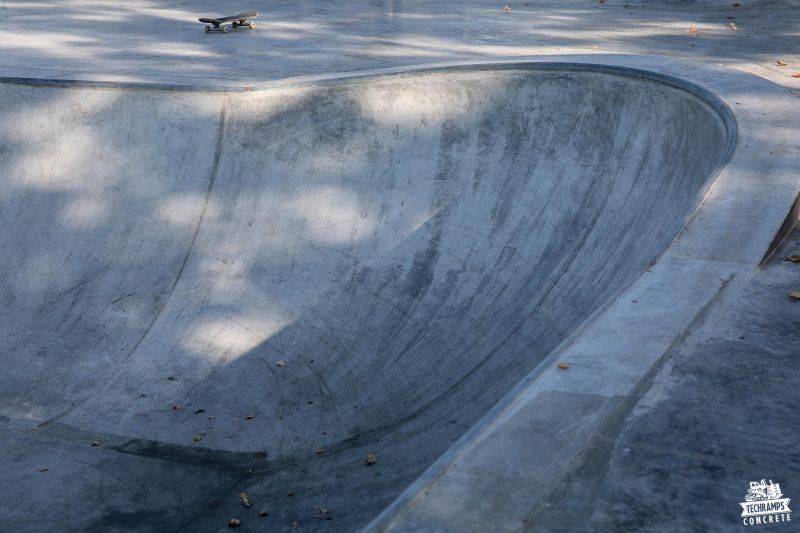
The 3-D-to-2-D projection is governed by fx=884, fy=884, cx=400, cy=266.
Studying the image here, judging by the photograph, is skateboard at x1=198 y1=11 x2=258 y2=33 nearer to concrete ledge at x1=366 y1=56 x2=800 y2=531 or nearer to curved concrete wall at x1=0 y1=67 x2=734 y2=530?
curved concrete wall at x1=0 y1=67 x2=734 y2=530

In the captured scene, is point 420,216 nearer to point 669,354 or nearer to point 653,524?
point 669,354

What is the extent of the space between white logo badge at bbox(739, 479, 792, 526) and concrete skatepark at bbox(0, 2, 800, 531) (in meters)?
0.04

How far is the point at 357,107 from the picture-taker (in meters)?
8.51

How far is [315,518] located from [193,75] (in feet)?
19.5

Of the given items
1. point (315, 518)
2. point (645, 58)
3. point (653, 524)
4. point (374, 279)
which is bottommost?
point (315, 518)

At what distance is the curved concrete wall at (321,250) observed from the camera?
6082 millimetres

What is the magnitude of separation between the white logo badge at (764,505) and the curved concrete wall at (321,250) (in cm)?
235

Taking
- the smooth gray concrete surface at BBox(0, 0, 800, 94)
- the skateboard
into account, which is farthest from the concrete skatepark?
the skateboard

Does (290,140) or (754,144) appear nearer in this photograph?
(754,144)

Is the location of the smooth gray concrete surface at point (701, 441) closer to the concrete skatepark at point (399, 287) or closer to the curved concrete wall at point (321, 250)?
the concrete skatepark at point (399, 287)

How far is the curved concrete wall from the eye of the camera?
6082 mm

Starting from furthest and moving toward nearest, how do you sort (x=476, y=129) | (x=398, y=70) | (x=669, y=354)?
(x=398, y=70) → (x=476, y=129) → (x=669, y=354)

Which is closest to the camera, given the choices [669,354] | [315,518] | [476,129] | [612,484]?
[612,484]

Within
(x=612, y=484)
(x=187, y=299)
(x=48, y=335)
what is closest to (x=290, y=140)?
(x=187, y=299)
